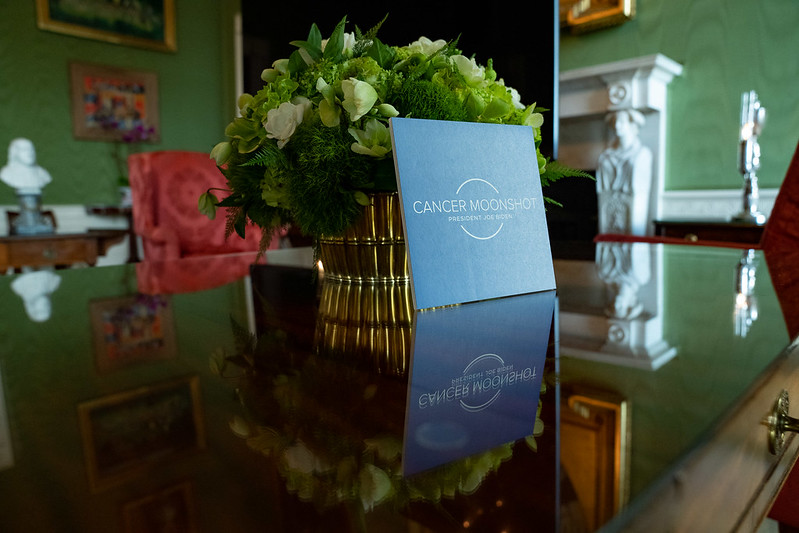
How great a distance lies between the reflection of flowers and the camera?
0.18 metres

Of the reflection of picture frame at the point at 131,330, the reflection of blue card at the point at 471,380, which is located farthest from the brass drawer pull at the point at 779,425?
the reflection of picture frame at the point at 131,330

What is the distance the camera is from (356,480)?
0.19 m

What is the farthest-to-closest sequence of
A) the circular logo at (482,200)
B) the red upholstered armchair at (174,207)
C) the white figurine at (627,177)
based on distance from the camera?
the white figurine at (627,177) < the red upholstered armchair at (174,207) < the circular logo at (482,200)

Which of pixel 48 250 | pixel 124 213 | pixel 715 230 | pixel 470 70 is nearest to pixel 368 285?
pixel 470 70

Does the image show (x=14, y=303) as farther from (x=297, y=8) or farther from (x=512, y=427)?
(x=297, y=8)

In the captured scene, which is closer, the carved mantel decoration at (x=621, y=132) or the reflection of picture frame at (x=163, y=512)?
the reflection of picture frame at (x=163, y=512)

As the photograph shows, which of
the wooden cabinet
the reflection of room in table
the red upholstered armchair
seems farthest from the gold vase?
the reflection of room in table

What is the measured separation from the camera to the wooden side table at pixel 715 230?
2400 mm

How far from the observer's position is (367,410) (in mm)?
254

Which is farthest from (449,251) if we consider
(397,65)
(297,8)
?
(297,8)

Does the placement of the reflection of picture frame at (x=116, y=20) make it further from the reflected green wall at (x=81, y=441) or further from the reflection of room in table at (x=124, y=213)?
the reflected green wall at (x=81, y=441)

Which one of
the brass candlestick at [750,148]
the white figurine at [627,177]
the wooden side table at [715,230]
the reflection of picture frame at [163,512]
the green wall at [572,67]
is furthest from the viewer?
the white figurine at [627,177]

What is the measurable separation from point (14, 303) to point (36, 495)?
57cm

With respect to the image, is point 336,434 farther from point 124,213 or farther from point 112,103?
point 112,103
